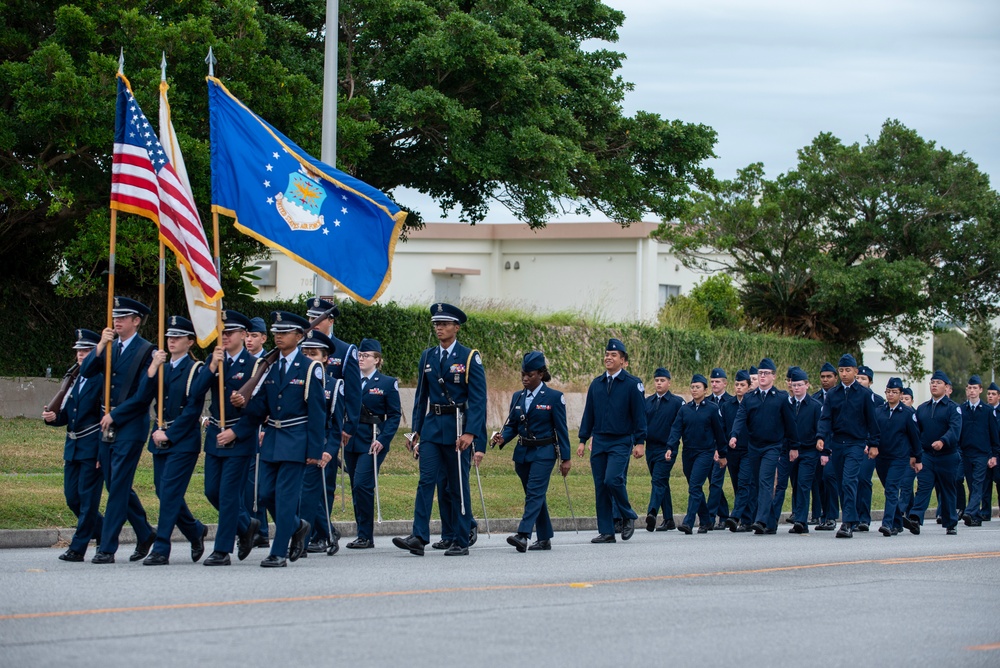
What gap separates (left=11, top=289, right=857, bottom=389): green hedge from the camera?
85.5 ft

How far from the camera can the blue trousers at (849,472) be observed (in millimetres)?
17469

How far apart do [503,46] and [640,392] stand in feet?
40.3

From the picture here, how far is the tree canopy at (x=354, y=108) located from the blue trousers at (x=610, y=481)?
857 centimetres

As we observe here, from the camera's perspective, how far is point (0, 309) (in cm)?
2567

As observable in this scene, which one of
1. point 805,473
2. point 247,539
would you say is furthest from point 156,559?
point 805,473

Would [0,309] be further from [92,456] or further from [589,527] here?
[92,456]

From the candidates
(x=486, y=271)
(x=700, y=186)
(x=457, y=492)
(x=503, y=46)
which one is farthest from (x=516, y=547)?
(x=486, y=271)

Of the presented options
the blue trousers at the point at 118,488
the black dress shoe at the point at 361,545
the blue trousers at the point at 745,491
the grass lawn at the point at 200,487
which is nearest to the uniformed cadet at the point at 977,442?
the grass lawn at the point at 200,487

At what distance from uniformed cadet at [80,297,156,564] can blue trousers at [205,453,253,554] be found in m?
0.65

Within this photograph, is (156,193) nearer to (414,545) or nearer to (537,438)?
(414,545)

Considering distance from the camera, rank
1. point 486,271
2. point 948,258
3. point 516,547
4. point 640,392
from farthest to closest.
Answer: point 486,271
point 948,258
point 640,392
point 516,547

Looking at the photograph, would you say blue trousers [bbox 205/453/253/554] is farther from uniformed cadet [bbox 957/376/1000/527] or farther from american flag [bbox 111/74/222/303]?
uniformed cadet [bbox 957/376/1000/527]

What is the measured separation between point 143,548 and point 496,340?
797 inches

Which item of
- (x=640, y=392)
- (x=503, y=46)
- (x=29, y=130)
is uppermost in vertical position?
(x=503, y=46)
